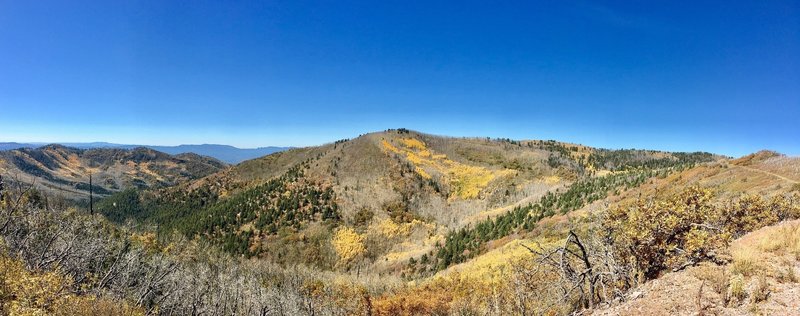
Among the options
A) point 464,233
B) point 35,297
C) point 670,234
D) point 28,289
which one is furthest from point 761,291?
point 464,233

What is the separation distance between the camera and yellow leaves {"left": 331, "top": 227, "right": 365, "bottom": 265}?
8987cm

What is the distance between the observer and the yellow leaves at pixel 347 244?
295 feet

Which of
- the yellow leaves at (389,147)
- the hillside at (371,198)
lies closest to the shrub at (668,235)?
the hillside at (371,198)

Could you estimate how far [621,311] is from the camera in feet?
38.1

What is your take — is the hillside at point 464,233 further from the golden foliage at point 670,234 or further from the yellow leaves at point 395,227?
the yellow leaves at point 395,227

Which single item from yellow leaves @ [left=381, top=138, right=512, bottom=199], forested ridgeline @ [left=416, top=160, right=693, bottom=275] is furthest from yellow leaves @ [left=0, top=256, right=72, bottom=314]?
yellow leaves @ [left=381, top=138, right=512, bottom=199]

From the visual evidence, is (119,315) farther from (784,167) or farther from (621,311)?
(784,167)

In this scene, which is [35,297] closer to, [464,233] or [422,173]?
[464,233]

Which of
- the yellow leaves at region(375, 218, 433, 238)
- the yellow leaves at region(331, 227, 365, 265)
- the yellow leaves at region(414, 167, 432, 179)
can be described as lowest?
the yellow leaves at region(331, 227, 365, 265)

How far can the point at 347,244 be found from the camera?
93000 millimetres

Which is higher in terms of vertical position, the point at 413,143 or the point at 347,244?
the point at 413,143

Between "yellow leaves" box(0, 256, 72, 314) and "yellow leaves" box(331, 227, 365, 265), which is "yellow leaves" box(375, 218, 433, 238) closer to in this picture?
"yellow leaves" box(331, 227, 365, 265)

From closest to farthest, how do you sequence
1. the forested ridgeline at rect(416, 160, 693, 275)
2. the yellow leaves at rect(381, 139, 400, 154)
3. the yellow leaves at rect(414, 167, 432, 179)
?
the forested ridgeline at rect(416, 160, 693, 275) < the yellow leaves at rect(414, 167, 432, 179) < the yellow leaves at rect(381, 139, 400, 154)

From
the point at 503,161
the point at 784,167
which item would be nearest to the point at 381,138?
the point at 503,161
